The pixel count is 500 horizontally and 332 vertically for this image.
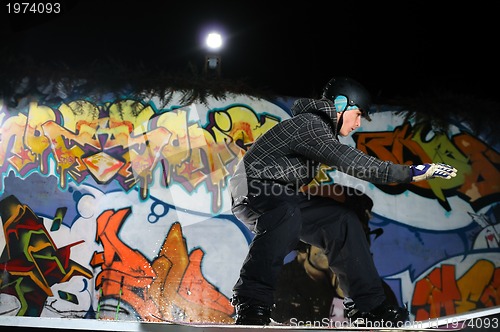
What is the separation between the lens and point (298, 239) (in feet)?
12.2

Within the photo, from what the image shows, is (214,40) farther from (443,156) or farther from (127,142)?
(443,156)

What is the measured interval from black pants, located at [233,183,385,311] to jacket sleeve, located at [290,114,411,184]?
36 cm

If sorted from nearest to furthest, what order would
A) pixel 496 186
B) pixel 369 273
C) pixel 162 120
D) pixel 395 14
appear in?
1. pixel 369 273
2. pixel 162 120
3. pixel 496 186
4. pixel 395 14

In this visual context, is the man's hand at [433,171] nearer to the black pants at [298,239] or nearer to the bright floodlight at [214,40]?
the black pants at [298,239]

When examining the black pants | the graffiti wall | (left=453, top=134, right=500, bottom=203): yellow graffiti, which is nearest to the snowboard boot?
the black pants

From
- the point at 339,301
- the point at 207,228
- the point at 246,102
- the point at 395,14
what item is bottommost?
the point at 339,301

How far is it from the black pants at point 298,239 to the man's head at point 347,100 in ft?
2.03

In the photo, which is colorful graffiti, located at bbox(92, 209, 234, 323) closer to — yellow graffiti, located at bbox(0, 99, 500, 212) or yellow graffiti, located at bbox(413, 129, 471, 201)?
yellow graffiti, located at bbox(0, 99, 500, 212)

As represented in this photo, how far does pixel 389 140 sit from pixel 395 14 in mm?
3266

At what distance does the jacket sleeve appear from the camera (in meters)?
3.42

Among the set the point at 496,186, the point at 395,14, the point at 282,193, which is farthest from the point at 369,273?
the point at 395,14

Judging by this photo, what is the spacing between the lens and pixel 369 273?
366 centimetres

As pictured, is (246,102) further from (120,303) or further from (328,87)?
(328,87)

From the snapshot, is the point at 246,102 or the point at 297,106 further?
the point at 246,102
